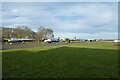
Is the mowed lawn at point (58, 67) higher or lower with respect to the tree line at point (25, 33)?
lower

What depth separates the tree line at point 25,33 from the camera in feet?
318

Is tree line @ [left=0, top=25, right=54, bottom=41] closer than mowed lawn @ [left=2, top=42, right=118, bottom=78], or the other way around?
mowed lawn @ [left=2, top=42, right=118, bottom=78]

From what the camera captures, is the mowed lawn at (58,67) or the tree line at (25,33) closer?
the mowed lawn at (58,67)

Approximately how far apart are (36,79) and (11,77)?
115 centimetres

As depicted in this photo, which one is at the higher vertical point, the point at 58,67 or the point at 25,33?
the point at 25,33

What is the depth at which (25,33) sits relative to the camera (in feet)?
A: 350

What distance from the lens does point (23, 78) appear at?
30.9 feet

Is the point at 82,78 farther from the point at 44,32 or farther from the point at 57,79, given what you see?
the point at 44,32

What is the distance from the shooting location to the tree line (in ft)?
318

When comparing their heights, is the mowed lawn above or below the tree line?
below

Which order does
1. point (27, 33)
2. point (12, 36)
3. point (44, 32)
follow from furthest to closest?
point (44, 32) < point (27, 33) < point (12, 36)

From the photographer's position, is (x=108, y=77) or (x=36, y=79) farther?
(x=108, y=77)

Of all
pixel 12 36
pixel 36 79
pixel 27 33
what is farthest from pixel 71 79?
pixel 27 33

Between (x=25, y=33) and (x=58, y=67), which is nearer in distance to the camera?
(x=58, y=67)
